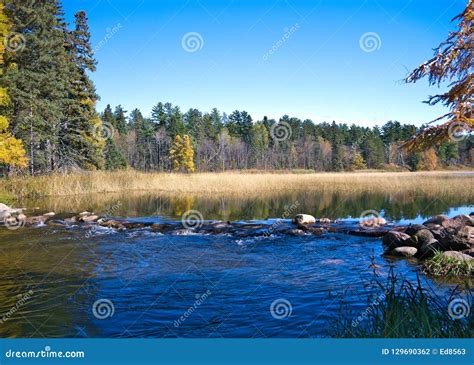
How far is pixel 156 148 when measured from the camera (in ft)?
263

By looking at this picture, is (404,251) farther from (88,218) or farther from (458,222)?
(88,218)
